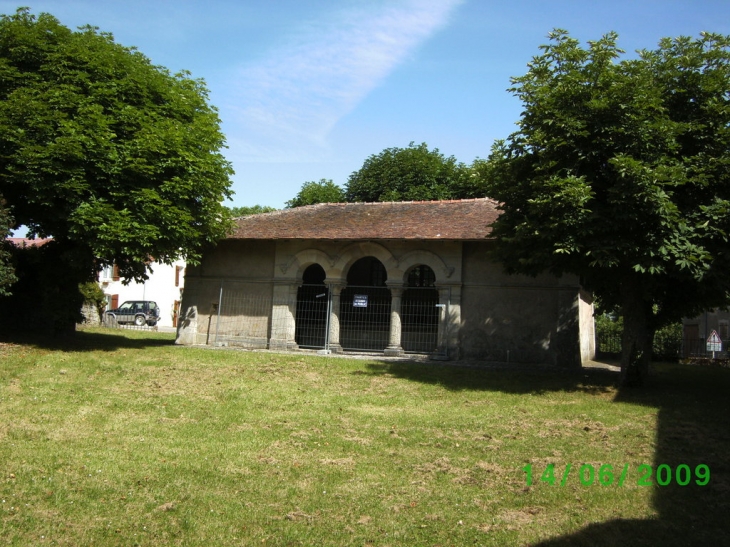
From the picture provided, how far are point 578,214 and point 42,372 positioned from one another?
1079 centimetres

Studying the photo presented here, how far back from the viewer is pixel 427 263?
734 inches

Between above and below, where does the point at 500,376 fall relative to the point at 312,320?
below

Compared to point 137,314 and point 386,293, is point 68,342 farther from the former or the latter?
point 137,314

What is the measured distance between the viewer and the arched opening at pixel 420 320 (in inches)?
771

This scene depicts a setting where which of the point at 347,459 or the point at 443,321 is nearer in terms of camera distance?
the point at 347,459

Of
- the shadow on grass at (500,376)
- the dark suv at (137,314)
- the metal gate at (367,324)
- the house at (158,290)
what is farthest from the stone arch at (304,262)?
the house at (158,290)

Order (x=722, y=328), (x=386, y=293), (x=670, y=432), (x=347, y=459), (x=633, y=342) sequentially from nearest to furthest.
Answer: (x=347, y=459)
(x=670, y=432)
(x=633, y=342)
(x=386, y=293)
(x=722, y=328)

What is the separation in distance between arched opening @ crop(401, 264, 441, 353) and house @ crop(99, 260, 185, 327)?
82.9 feet

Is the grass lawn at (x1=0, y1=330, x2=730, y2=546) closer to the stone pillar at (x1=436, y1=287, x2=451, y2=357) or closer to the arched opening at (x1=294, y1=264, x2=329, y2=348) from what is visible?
the stone pillar at (x1=436, y1=287, x2=451, y2=357)

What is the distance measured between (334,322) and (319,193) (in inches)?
805

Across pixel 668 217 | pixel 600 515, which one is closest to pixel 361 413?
pixel 600 515

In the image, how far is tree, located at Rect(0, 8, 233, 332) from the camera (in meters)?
14.3

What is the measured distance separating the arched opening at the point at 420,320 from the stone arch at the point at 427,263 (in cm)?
31
